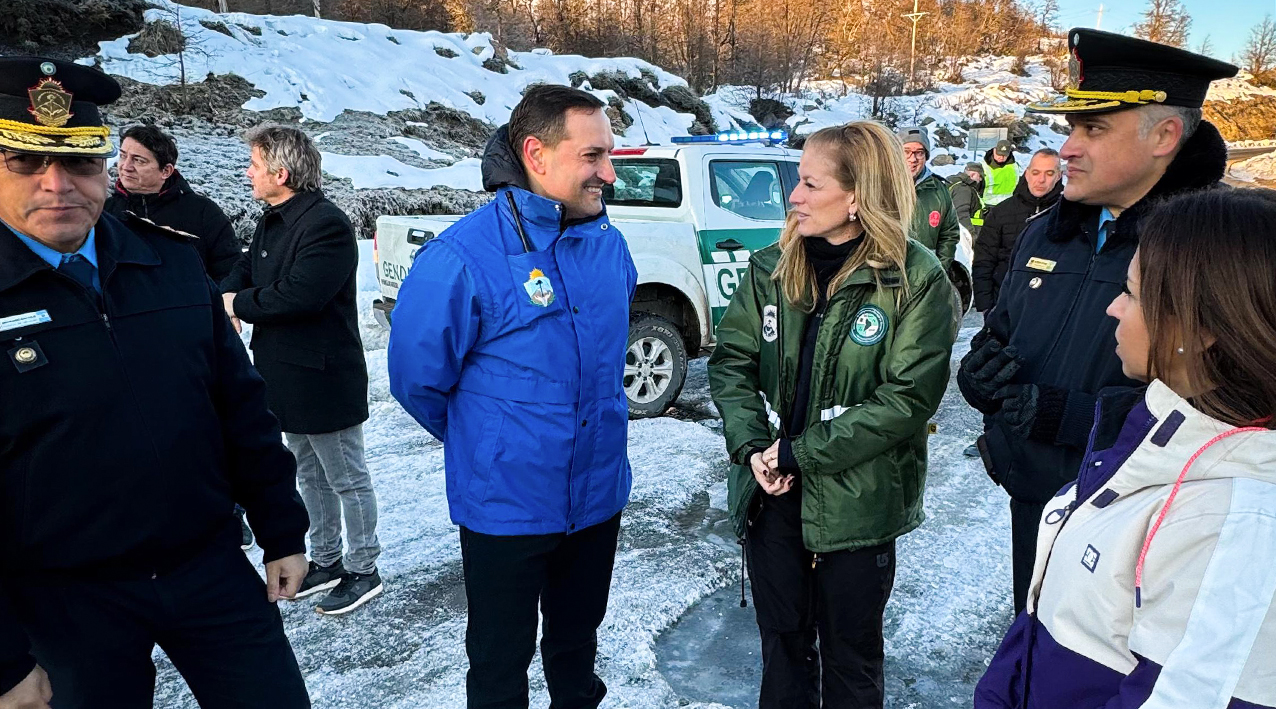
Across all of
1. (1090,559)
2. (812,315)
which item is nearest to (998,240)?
(812,315)

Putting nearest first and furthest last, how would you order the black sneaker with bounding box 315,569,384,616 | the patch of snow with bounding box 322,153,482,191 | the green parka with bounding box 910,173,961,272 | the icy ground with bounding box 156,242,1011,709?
the icy ground with bounding box 156,242,1011,709 → the black sneaker with bounding box 315,569,384,616 → the green parka with bounding box 910,173,961,272 → the patch of snow with bounding box 322,153,482,191

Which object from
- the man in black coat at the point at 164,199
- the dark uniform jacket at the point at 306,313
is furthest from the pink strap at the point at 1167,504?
the man in black coat at the point at 164,199

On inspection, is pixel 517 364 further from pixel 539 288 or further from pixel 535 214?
pixel 535 214

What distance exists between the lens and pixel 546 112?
2158 millimetres

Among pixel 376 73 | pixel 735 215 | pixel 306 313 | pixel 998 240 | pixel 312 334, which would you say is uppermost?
pixel 376 73

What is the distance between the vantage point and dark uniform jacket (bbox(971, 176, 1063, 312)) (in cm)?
552

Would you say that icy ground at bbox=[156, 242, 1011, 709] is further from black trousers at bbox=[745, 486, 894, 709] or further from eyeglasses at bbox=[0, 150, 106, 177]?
eyeglasses at bbox=[0, 150, 106, 177]

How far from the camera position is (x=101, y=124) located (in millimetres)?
1874

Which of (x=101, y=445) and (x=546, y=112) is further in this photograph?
(x=546, y=112)

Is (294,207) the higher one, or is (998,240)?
(294,207)

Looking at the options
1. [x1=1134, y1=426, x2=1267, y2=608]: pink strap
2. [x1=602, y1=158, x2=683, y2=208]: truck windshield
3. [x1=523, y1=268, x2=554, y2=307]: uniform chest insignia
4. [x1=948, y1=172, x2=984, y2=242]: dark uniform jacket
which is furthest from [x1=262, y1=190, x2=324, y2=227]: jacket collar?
[x1=948, y1=172, x2=984, y2=242]: dark uniform jacket

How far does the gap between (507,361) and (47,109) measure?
1196mm

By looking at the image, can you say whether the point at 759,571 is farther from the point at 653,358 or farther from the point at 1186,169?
the point at 653,358

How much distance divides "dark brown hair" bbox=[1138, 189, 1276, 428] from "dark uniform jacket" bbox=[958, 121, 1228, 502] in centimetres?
78
